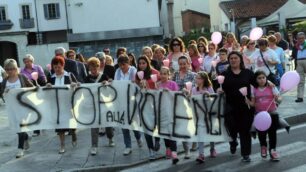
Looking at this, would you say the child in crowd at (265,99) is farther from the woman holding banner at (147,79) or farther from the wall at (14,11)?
the wall at (14,11)

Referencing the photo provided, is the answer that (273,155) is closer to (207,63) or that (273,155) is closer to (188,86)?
(188,86)

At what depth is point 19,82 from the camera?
30.3 feet

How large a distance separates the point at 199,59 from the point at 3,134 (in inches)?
190

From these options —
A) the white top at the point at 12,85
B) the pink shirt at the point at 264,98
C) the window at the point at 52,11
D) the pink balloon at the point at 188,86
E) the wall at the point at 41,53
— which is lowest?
the pink shirt at the point at 264,98

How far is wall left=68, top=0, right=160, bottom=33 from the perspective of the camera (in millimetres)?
50594

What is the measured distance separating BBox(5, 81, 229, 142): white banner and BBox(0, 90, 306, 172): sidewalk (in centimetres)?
51

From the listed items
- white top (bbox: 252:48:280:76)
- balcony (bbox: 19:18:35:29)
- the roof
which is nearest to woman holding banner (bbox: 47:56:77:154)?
white top (bbox: 252:48:280:76)

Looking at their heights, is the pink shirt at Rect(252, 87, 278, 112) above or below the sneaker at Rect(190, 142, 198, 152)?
above

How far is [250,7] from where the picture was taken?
53.4 metres

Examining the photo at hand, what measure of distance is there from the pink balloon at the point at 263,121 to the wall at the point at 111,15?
4344 cm

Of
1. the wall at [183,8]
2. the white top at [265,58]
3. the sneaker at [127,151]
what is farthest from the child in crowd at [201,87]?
the wall at [183,8]

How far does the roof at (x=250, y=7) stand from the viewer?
51881 millimetres

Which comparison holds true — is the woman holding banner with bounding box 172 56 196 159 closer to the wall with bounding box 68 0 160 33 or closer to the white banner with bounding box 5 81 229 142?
the white banner with bounding box 5 81 229 142

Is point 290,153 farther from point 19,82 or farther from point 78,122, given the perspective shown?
point 19,82
